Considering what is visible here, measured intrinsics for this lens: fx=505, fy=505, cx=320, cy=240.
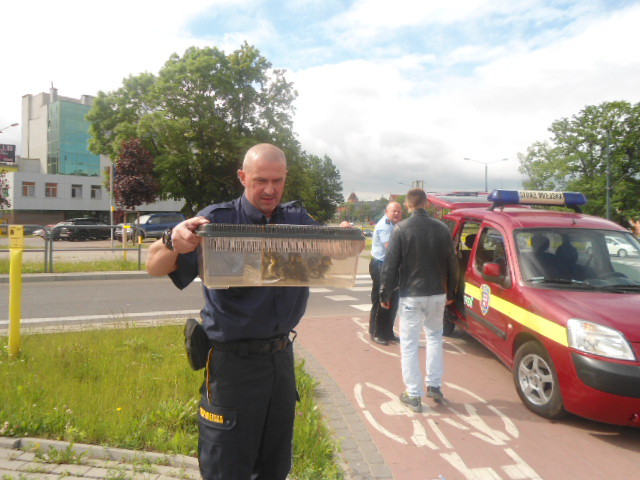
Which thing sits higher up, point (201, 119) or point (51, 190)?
point (201, 119)

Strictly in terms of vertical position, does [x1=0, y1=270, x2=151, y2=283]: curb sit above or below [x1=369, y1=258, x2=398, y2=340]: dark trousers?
below

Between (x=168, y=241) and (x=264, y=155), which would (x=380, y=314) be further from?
(x=168, y=241)

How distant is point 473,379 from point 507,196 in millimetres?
2282

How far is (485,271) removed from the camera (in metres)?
5.19

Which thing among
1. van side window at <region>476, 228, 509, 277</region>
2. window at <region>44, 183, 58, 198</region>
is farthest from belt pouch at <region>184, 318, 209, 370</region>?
window at <region>44, 183, 58, 198</region>

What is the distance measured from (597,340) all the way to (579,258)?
1506mm

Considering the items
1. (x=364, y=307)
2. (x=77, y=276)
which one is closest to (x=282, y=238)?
(x=364, y=307)

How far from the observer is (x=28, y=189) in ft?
173

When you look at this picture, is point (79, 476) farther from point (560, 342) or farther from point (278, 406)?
point (560, 342)

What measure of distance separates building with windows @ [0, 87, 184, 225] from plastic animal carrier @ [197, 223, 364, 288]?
54.4 metres

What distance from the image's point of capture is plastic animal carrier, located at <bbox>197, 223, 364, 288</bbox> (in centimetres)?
209

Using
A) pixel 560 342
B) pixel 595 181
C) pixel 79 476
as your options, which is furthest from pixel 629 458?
pixel 595 181

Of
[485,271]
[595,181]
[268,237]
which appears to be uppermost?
[595,181]

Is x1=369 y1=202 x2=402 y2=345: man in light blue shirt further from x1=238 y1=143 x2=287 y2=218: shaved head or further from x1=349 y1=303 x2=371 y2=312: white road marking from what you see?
x1=238 y1=143 x2=287 y2=218: shaved head
